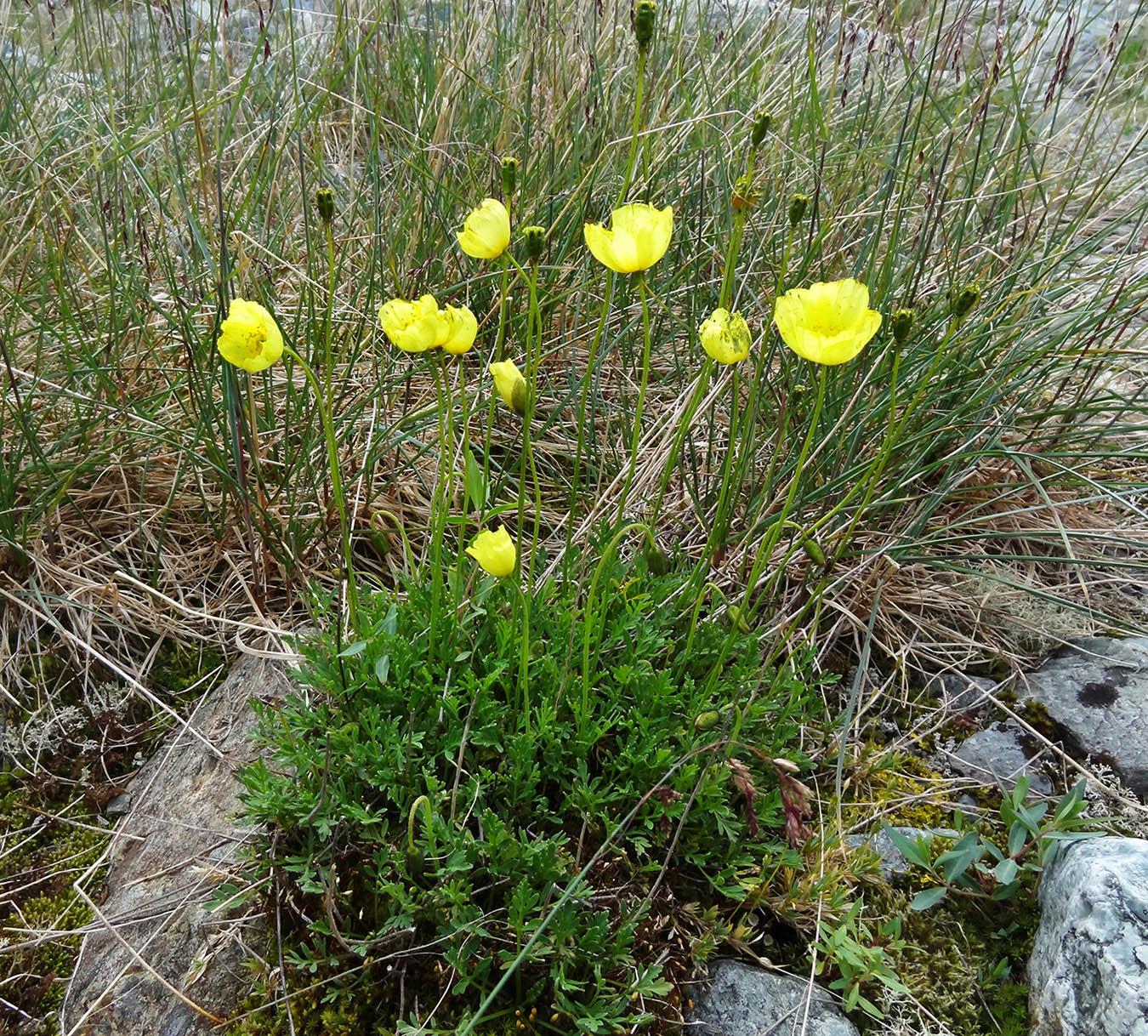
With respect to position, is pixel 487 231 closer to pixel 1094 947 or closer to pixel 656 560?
pixel 656 560

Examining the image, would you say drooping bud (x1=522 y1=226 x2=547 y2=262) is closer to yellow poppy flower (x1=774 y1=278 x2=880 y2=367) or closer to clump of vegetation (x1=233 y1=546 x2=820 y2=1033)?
yellow poppy flower (x1=774 y1=278 x2=880 y2=367)

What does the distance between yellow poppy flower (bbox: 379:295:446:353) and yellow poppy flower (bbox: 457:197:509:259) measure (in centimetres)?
13

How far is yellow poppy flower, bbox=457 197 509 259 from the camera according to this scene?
1.33 metres

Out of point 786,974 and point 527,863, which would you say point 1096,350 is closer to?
point 786,974

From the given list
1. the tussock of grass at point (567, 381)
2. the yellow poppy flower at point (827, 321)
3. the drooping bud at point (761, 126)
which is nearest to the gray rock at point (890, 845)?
the tussock of grass at point (567, 381)

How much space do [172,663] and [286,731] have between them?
26.0 inches

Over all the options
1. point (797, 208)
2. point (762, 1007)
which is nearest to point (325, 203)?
point (797, 208)

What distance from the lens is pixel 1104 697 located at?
1991 mm

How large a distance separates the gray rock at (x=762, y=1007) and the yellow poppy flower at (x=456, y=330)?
3.68 ft

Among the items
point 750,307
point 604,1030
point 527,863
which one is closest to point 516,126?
point 750,307

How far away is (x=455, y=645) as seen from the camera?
1.70 metres

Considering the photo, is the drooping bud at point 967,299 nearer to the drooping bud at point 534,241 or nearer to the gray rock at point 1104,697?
the drooping bud at point 534,241

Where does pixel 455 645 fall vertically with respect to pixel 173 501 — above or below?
above

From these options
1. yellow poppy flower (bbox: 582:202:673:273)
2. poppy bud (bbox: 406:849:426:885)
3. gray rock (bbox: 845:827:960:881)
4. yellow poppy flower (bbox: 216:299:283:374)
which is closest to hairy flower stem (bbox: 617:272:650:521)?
yellow poppy flower (bbox: 582:202:673:273)
